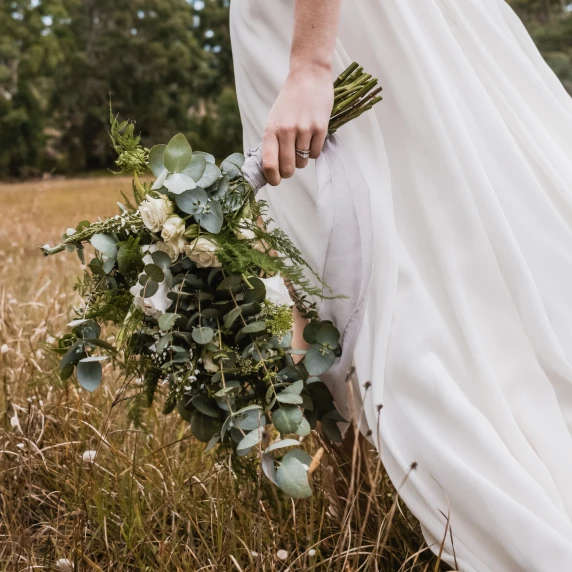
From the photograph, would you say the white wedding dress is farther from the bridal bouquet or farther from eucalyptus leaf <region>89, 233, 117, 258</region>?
eucalyptus leaf <region>89, 233, 117, 258</region>

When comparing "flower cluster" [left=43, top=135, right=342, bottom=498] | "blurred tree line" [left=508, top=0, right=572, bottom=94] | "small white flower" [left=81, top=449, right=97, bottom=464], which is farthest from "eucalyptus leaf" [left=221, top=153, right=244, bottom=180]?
"blurred tree line" [left=508, top=0, right=572, bottom=94]

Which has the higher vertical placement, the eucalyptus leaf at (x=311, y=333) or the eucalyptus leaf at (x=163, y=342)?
the eucalyptus leaf at (x=163, y=342)

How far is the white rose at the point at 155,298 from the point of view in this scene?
113cm

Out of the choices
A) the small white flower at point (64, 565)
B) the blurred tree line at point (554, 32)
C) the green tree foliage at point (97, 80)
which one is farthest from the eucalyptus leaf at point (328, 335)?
the green tree foliage at point (97, 80)

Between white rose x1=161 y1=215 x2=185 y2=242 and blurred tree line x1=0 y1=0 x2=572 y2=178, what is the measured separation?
1046 inches

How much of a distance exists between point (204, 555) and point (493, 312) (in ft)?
2.79

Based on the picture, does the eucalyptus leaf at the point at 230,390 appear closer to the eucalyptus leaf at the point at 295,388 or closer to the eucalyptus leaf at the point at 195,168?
the eucalyptus leaf at the point at 295,388

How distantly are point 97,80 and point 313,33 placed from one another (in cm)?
3031

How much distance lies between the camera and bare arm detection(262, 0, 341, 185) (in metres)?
1.22

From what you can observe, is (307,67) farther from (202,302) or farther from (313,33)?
(202,302)

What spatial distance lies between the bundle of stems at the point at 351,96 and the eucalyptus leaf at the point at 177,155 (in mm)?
337

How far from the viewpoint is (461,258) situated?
1306 millimetres

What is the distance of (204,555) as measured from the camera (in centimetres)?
154

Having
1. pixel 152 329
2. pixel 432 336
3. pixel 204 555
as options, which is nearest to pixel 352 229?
pixel 432 336
